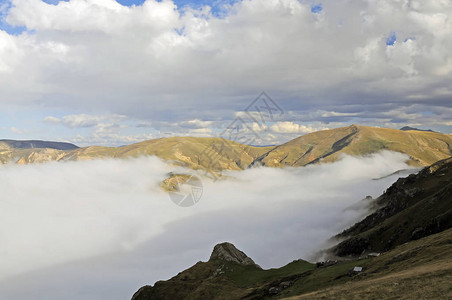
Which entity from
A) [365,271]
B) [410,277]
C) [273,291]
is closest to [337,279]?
[365,271]

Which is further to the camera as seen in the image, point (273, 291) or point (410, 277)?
point (273, 291)

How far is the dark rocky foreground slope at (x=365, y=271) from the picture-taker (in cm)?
4281

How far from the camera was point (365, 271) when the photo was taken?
6406 centimetres

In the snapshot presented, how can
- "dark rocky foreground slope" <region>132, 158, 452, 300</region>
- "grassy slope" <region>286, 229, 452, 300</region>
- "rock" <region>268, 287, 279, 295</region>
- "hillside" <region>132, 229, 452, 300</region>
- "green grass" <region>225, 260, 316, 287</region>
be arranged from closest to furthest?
"grassy slope" <region>286, 229, 452, 300</region> → "hillside" <region>132, 229, 452, 300</region> → "dark rocky foreground slope" <region>132, 158, 452, 300</region> → "rock" <region>268, 287, 279, 295</region> → "green grass" <region>225, 260, 316, 287</region>

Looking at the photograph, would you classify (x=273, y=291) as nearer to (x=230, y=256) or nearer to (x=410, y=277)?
(x=410, y=277)

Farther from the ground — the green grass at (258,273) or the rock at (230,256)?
the rock at (230,256)

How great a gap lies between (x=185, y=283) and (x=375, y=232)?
10377 cm

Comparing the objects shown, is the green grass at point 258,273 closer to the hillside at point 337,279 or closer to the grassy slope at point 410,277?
the hillside at point 337,279

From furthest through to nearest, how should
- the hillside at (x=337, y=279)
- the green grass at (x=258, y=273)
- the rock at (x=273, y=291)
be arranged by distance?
the green grass at (x=258, y=273), the rock at (x=273, y=291), the hillside at (x=337, y=279)

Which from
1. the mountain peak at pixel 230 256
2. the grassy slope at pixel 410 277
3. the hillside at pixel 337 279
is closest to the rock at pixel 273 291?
the hillside at pixel 337 279

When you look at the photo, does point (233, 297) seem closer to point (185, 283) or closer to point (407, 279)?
point (185, 283)

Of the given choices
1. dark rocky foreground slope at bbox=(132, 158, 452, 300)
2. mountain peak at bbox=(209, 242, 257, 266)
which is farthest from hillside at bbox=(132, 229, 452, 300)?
mountain peak at bbox=(209, 242, 257, 266)

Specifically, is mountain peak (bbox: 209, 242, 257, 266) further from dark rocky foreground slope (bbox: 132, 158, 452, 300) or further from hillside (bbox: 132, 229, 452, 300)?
hillside (bbox: 132, 229, 452, 300)

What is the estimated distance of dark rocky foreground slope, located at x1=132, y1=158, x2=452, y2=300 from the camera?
42812 mm
